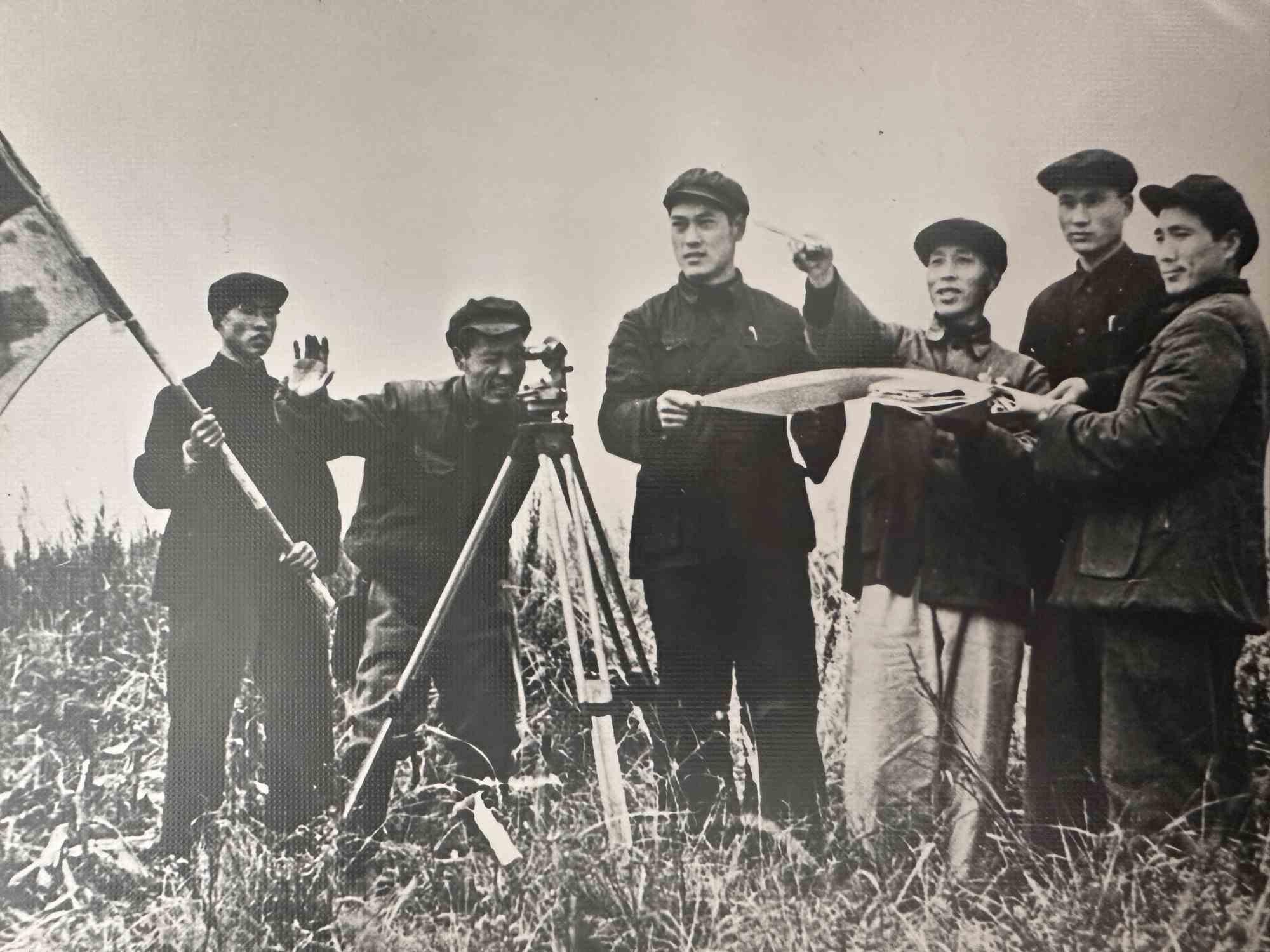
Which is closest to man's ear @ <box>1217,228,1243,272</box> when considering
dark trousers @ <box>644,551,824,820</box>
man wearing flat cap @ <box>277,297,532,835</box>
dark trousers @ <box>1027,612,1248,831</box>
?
dark trousers @ <box>1027,612,1248,831</box>

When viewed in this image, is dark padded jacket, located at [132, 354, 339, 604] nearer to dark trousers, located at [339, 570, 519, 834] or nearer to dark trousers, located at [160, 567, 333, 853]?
dark trousers, located at [160, 567, 333, 853]

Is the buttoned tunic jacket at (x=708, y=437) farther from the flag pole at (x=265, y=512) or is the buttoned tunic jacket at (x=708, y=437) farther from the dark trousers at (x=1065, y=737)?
the flag pole at (x=265, y=512)

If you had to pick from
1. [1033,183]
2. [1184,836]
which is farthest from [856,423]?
[1184,836]

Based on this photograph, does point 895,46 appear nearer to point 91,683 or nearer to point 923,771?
point 923,771

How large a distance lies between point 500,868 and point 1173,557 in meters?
1.94

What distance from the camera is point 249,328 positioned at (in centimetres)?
286

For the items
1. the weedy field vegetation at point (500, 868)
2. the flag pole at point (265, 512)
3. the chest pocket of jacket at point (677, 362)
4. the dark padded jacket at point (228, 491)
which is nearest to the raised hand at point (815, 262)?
the chest pocket of jacket at point (677, 362)

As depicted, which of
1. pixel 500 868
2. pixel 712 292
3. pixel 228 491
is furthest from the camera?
pixel 712 292

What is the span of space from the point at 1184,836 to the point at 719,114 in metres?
2.33

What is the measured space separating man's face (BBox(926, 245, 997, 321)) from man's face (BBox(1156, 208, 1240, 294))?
464 millimetres

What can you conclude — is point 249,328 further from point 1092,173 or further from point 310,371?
point 1092,173

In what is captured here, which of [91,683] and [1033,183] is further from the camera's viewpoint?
[1033,183]

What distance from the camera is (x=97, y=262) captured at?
2873 millimetres

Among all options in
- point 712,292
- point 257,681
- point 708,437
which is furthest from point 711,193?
point 257,681
